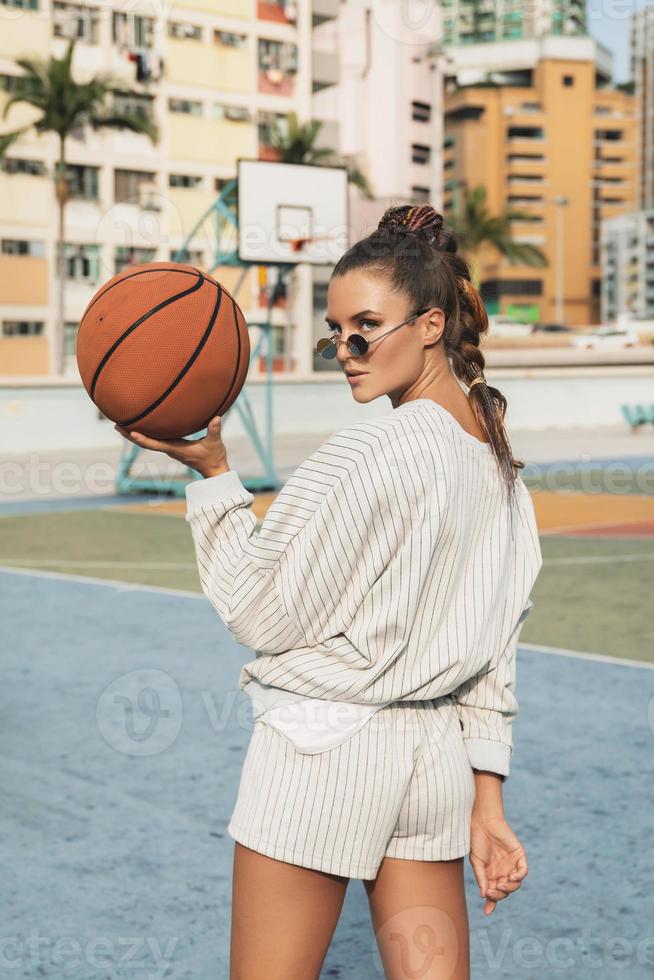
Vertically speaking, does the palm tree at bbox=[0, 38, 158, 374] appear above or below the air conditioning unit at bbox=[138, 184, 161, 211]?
above

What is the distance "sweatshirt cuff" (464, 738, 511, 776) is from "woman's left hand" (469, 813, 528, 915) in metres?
0.09

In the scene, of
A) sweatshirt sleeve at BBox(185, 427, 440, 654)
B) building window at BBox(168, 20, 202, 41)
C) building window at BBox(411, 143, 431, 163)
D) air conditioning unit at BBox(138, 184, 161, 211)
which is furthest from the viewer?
building window at BBox(411, 143, 431, 163)

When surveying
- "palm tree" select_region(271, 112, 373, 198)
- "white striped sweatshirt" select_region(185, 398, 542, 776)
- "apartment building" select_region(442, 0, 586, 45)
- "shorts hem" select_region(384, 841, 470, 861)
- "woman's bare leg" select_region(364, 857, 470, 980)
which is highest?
"apartment building" select_region(442, 0, 586, 45)

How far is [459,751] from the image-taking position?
2.32m

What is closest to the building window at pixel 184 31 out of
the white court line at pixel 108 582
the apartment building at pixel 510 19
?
the white court line at pixel 108 582

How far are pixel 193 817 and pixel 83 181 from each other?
4965 centimetres

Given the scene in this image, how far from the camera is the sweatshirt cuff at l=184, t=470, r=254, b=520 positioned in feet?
7.15

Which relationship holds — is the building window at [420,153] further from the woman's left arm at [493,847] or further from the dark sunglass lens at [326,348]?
the woman's left arm at [493,847]

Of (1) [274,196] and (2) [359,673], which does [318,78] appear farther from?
(2) [359,673]

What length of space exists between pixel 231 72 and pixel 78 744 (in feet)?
177

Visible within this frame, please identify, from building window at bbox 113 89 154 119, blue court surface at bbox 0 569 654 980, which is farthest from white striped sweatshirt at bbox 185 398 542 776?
building window at bbox 113 89 154 119

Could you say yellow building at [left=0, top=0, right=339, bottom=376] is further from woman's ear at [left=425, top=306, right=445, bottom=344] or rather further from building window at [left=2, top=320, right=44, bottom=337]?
woman's ear at [left=425, top=306, right=445, bottom=344]

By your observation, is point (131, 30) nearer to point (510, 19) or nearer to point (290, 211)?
point (290, 211)

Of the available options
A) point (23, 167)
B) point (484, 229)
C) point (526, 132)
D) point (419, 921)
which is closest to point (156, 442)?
point (419, 921)
